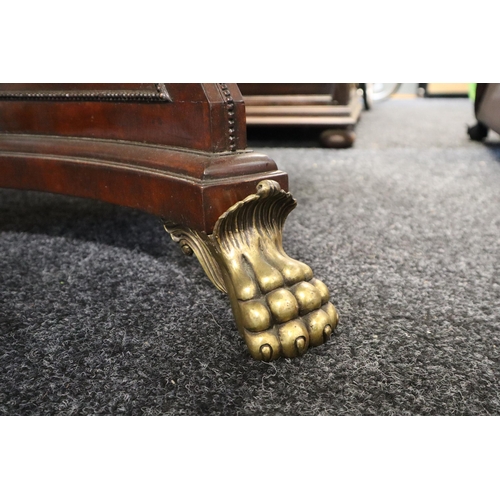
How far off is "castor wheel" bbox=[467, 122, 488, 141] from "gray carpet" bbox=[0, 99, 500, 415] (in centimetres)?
69

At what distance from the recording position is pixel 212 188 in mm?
455

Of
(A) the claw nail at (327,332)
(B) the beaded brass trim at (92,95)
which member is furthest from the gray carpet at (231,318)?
(B) the beaded brass trim at (92,95)

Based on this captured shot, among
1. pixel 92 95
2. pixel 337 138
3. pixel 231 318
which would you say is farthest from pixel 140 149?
pixel 337 138

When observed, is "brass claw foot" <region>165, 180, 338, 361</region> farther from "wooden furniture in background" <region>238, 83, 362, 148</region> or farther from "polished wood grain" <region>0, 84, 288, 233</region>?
"wooden furniture in background" <region>238, 83, 362, 148</region>

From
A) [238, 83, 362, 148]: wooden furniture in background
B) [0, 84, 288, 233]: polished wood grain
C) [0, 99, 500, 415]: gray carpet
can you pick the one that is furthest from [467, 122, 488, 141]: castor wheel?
[0, 84, 288, 233]: polished wood grain

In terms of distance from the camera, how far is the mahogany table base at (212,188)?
45cm

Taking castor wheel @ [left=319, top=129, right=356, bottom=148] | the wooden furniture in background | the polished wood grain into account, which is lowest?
castor wheel @ [left=319, top=129, right=356, bottom=148]

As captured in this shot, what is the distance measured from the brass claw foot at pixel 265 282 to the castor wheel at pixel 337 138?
41.4 inches

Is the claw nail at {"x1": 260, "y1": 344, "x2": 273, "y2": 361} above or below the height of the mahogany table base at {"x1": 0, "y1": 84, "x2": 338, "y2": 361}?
below

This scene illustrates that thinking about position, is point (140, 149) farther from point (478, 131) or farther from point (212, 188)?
point (478, 131)

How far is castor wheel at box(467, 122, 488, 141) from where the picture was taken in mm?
1556

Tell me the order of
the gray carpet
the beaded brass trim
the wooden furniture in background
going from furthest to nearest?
the wooden furniture in background, the beaded brass trim, the gray carpet

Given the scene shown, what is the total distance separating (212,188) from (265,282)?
→ 0.10 metres

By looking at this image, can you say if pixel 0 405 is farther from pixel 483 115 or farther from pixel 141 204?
pixel 483 115
